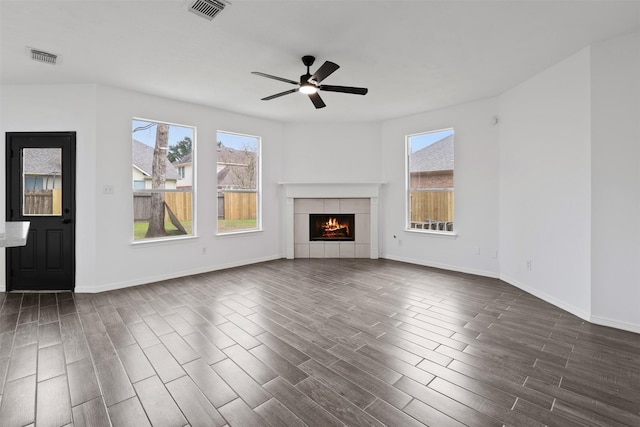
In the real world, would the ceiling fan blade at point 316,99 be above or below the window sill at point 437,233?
above

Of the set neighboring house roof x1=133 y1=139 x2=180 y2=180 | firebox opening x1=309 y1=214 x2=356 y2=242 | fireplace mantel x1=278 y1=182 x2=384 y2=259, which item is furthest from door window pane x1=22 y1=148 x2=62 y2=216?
firebox opening x1=309 y1=214 x2=356 y2=242

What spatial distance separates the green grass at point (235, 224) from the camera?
5490mm

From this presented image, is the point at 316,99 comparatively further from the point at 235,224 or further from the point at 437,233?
the point at 437,233

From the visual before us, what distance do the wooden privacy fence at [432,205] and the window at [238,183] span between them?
9.97 feet

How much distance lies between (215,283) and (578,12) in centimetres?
496

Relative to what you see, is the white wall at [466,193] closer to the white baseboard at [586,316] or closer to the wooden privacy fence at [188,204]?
the white baseboard at [586,316]

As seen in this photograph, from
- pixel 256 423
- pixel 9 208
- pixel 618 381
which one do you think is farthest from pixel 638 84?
pixel 9 208

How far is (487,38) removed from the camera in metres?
2.97

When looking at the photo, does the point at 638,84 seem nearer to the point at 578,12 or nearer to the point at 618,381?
the point at 578,12

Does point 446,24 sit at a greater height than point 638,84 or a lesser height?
greater

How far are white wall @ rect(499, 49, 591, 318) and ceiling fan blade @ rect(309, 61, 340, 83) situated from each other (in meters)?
2.62

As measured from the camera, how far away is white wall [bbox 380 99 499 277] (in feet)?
15.8

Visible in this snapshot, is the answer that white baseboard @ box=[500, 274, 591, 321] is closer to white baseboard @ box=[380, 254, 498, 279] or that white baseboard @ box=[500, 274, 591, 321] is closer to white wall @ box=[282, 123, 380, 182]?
white baseboard @ box=[380, 254, 498, 279]

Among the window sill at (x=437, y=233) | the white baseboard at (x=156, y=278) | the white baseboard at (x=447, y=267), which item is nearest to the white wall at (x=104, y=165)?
the white baseboard at (x=156, y=278)
